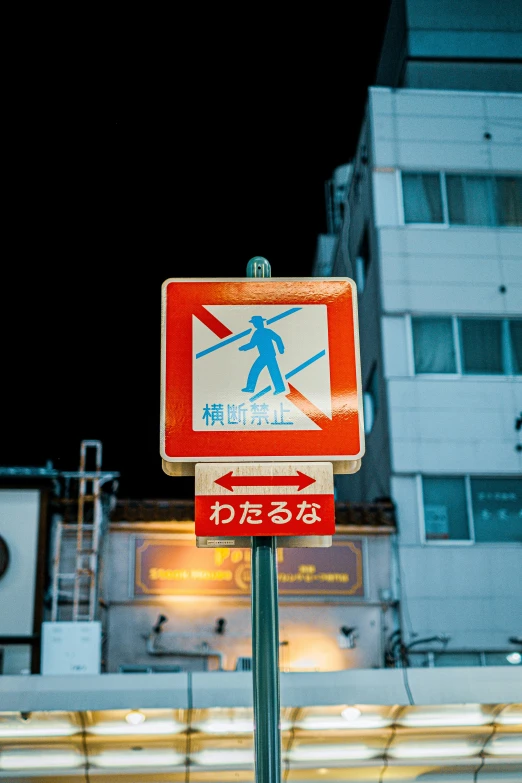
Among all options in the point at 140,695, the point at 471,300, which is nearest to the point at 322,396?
the point at 140,695

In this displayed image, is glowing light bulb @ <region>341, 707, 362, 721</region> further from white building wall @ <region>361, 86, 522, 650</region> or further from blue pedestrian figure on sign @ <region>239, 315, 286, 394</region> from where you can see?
white building wall @ <region>361, 86, 522, 650</region>

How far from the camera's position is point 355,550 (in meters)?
17.1

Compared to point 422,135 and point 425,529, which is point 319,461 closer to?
point 425,529

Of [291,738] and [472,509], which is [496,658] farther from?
[291,738]

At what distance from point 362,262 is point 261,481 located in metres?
18.1

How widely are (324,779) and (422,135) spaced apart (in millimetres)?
13720

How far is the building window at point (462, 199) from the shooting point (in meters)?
19.9

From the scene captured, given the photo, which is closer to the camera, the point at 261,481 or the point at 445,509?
the point at 261,481

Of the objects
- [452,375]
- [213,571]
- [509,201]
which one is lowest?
[213,571]

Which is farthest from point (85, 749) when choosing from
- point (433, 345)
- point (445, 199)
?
point (445, 199)

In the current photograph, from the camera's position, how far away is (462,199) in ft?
65.7

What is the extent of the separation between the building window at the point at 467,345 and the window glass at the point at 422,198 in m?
2.26

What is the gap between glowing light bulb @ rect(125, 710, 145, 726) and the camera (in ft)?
31.5

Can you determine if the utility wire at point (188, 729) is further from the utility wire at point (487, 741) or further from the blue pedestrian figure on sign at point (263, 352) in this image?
the blue pedestrian figure on sign at point (263, 352)
